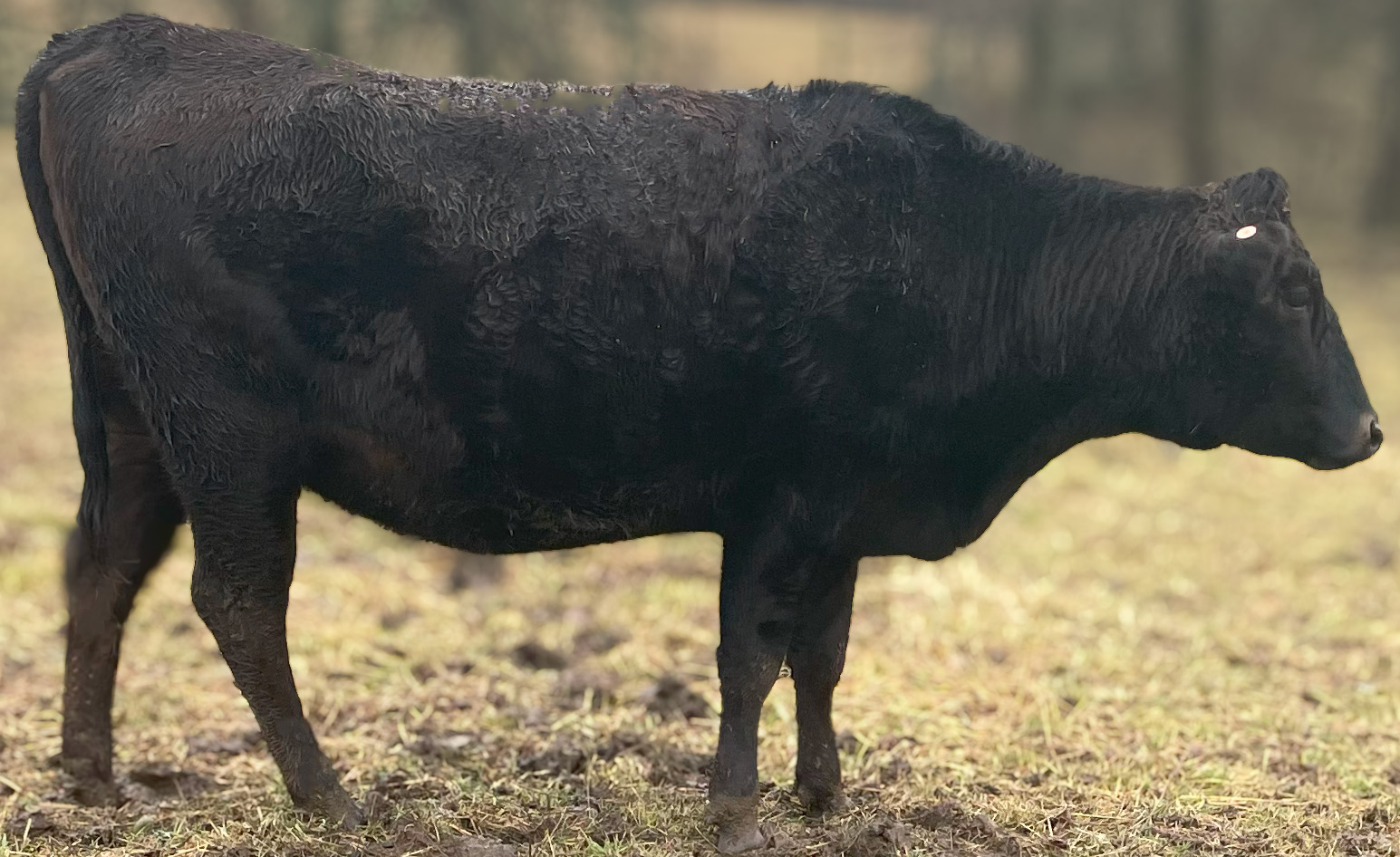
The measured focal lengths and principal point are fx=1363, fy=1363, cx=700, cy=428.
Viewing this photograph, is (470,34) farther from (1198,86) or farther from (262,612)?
(1198,86)

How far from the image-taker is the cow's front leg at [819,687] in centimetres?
407

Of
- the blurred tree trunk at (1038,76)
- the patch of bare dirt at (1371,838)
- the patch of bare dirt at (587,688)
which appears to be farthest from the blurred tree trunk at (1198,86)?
the patch of bare dirt at (1371,838)

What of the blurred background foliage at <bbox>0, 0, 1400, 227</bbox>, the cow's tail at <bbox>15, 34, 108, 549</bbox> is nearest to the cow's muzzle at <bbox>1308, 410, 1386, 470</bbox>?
the cow's tail at <bbox>15, 34, 108, 549</bbox>

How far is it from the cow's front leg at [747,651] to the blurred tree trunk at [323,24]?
18.6ft

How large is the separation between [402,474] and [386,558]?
160 inches

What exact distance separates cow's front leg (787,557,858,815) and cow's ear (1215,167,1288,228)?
4.72 feet

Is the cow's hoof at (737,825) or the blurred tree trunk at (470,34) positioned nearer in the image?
the cow's hoof at (737,825)

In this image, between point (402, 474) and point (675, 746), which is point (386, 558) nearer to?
point (675, 746)

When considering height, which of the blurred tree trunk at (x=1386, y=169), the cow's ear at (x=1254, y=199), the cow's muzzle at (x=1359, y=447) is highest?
the blurred tree trunk at (x=1386, y=169)

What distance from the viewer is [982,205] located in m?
3.68

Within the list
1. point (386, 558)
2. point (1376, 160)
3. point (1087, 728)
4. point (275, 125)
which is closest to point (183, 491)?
point (275, 125)

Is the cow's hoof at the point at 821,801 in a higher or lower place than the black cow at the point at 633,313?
lower

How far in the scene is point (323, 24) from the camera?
8211mm

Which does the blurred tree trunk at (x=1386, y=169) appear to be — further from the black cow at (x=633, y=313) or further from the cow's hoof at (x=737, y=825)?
the cow's hoof at (x=737, y=825)
